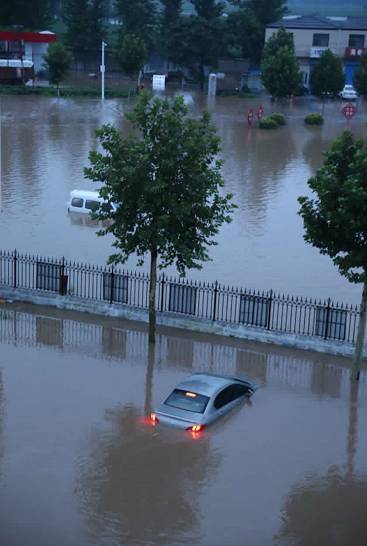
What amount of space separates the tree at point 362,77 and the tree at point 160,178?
171 ft

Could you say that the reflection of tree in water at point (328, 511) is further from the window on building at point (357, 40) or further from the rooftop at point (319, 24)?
the window on building at point (357, 40)

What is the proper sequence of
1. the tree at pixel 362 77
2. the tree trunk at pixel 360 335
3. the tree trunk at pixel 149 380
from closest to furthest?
the tree trunk at pixel 149 380 < the tree trunk at pixel 360 335 < the tree at pixel 362 77

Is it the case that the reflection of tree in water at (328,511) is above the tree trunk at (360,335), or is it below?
below

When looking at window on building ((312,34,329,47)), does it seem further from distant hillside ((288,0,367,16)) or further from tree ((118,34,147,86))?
distant hillside ((288,0,367,16))

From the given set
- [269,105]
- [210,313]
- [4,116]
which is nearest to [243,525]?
[210,313]

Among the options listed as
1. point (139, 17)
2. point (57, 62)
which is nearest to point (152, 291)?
point (57, 62)

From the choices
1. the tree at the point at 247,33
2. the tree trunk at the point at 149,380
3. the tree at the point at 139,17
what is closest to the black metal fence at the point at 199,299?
the tree trunk at the point at 149,380

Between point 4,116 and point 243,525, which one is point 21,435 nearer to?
point 243,525

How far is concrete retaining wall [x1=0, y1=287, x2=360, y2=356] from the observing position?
2080 centimetres

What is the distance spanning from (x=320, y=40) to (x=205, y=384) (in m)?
67.4

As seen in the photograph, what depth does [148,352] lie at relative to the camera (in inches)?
806

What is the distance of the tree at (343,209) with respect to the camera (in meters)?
17.5

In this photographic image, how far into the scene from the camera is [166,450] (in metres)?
15.3

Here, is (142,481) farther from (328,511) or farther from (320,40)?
(320,40)
